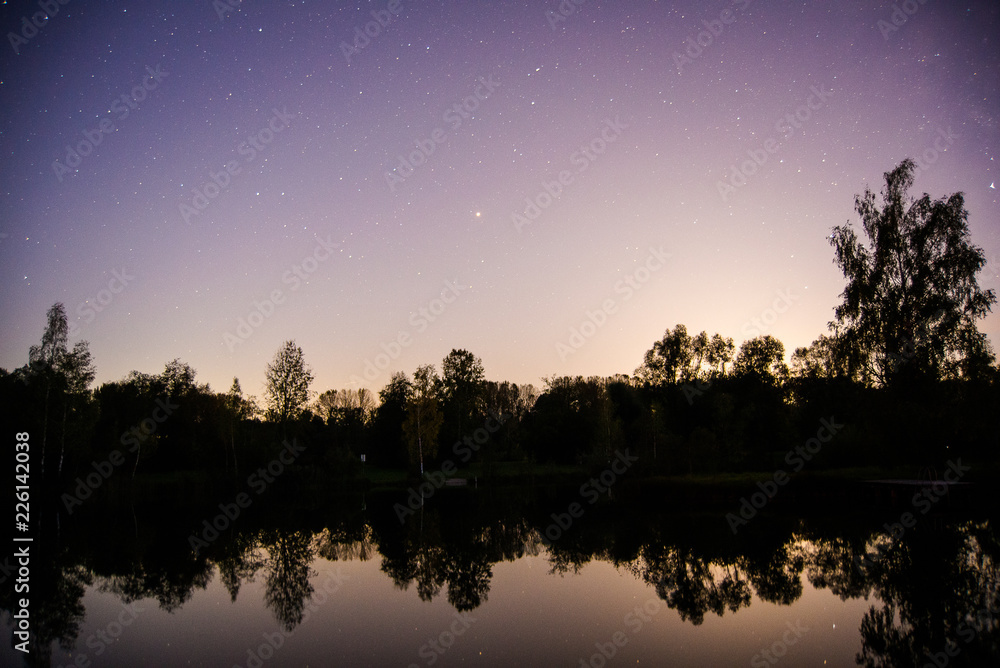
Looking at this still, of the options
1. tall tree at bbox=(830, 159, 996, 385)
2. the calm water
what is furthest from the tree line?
the calm water

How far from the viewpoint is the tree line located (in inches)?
1021

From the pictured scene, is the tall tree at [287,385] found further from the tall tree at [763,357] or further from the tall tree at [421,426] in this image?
the tall tree at [763,357]

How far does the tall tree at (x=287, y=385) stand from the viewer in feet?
174

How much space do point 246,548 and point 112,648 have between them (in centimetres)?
1099

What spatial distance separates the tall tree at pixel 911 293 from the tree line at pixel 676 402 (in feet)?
0.20

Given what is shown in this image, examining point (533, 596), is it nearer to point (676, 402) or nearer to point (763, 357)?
point (676, 402)

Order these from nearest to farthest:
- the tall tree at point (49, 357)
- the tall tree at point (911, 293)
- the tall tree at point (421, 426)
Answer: the tall tree at point (911, 293) < the tall tree at point (49, 357) < the tall tree at point (421, 426)

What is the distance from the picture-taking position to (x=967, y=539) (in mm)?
18156

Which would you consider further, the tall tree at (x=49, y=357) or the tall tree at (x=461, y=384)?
the tall tree at (x=461, y=384)

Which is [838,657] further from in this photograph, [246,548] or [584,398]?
[584,398]

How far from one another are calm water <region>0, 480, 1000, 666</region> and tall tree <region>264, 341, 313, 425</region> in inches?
1124

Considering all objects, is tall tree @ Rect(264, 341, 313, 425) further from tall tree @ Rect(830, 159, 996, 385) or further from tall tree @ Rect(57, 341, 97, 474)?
A: tall tree @ Rect(830, 159, 996, 385)

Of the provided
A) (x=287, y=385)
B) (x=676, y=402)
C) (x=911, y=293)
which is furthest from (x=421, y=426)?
(x=911, y=293)

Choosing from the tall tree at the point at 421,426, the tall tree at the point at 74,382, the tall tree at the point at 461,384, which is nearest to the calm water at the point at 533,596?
the tall tree at the point at 74,382
